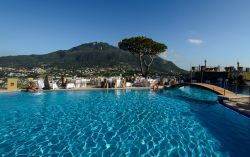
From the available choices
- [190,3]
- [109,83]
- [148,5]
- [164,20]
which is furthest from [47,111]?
[164,20]

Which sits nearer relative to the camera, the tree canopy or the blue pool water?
the blue pool water

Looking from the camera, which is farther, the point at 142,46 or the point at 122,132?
the point at 142,46

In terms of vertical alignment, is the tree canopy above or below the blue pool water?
above

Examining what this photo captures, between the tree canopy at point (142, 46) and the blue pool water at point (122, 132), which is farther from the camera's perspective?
the tree canopy at point (142, 46)

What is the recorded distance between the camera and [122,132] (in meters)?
6.59

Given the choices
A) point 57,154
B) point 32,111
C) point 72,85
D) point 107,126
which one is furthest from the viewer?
point 72,85

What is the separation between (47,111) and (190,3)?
15955 mm

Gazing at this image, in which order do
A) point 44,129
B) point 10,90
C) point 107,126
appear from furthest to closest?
point 10,90
point 107,126
point 44,129

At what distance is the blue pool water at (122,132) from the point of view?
5117 millimetres

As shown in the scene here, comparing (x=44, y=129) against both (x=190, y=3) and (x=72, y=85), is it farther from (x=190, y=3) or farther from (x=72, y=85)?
(x=190, y=3)

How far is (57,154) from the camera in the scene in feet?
15.6

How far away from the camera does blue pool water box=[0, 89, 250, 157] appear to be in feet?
16.8

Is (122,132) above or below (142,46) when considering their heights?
below

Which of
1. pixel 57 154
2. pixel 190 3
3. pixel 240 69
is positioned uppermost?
pixel 190 3
